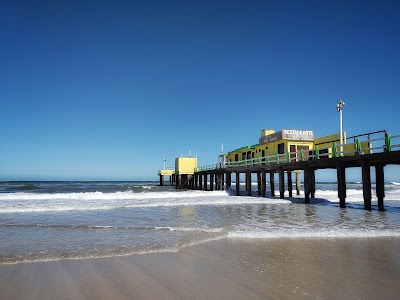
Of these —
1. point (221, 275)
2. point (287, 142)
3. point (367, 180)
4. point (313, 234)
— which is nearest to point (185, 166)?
point (287, 142)

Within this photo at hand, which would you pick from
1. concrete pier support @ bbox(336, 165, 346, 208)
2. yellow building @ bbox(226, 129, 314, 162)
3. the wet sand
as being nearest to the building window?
yellow building @ bbox(226, 129, 314, 162)

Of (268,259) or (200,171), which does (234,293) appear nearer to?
(268,259)

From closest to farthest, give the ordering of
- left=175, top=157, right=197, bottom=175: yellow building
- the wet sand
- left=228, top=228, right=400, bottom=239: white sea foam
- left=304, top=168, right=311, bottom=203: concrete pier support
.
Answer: the wet sand → left=228, top=228, right=400, bottom=239: white sea foam → left=304, top=168, right=311, bottom=203: concrete pier support → left=175, top=157, right=197, bottom=175: yellow building

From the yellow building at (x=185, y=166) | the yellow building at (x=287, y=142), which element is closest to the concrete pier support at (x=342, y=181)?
the yellow building at (x=287, y=142)

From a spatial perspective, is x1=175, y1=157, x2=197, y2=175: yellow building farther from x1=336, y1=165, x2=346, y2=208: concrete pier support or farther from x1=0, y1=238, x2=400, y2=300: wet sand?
x1=0, y1=238, x2=400, y2=300: wet sand

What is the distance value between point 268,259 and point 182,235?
3.22m

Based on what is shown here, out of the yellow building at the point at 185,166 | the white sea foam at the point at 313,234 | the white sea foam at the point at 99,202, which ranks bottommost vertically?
the white sea foam at the point at 99,202

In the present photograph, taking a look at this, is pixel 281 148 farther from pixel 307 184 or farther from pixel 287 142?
pixel 307 184

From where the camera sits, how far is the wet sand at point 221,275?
4.18 metres

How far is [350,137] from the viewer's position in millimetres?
18219

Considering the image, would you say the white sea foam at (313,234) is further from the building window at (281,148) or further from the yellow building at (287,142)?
the building window at (281,148)

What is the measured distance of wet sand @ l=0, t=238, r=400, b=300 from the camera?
418 cm

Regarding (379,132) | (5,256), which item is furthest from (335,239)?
(379,132)

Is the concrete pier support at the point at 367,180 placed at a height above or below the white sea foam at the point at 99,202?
above
